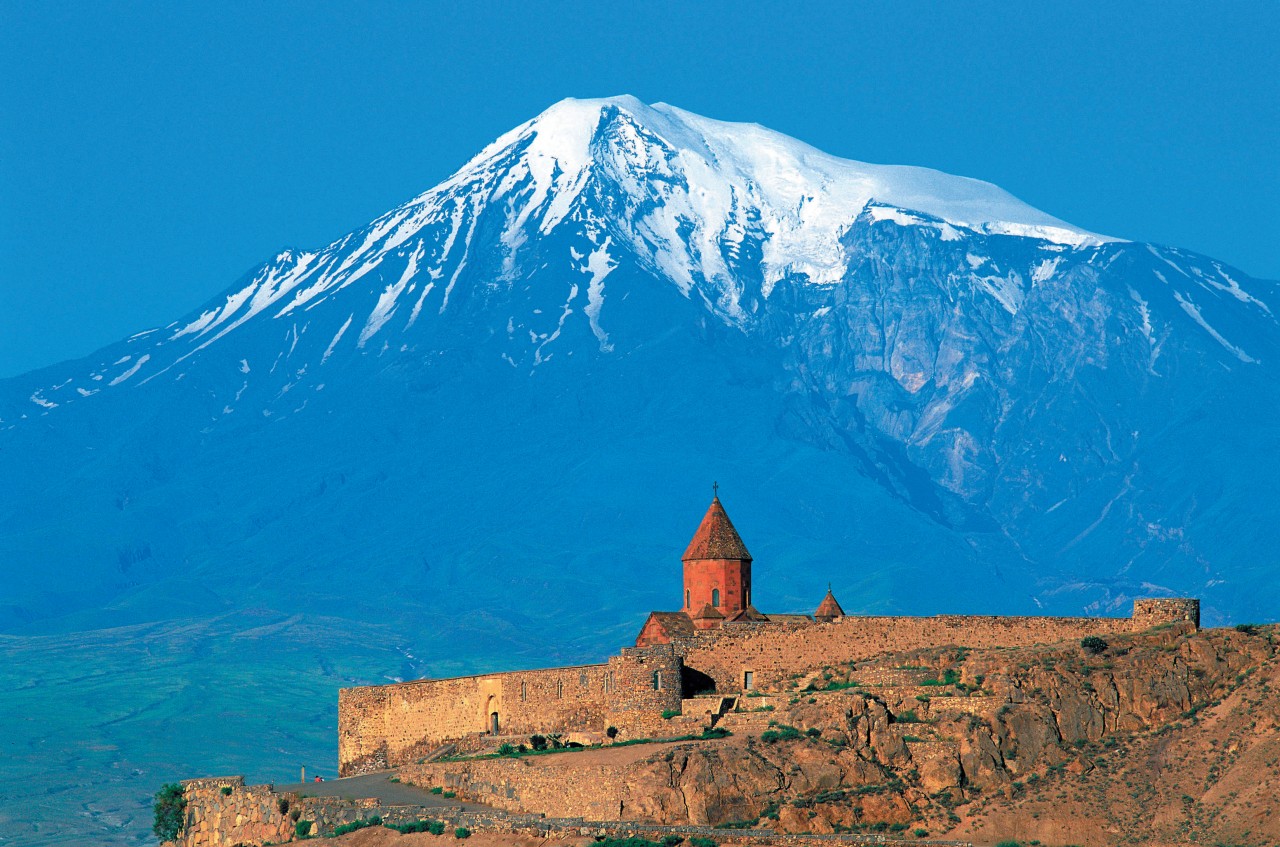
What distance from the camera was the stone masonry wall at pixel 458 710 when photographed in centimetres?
6200

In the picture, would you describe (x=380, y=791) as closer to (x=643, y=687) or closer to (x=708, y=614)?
(x=643, y=687)

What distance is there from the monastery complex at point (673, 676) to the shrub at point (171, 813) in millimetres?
6078

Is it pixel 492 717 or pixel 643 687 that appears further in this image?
pixel 492 717

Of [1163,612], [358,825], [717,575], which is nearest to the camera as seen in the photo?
[358,825]

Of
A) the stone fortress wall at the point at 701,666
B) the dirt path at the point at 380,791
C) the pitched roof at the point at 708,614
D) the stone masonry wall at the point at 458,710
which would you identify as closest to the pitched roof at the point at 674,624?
the pitched roof at the point at 708,614

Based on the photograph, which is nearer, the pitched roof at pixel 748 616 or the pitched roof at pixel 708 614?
the pitched roof at pixel 748 616

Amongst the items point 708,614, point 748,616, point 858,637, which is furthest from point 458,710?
point 858,637

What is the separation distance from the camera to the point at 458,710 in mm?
66250

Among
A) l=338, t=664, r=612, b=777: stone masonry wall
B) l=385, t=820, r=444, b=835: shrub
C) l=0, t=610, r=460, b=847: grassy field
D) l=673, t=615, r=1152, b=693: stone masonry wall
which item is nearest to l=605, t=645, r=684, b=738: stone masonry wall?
l=338, t=664, r=612, b=777: stone masonry wall

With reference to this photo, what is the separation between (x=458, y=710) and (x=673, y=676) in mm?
8660

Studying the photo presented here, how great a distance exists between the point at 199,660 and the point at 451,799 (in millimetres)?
122065

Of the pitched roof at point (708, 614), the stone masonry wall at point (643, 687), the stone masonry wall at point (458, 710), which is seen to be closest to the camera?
the stone masonry wall at point (643, 687)

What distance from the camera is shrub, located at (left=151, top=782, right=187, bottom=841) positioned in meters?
64.4

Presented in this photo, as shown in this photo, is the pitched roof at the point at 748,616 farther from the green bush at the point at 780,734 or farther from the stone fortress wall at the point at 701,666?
the green bush at the point at 780,734
